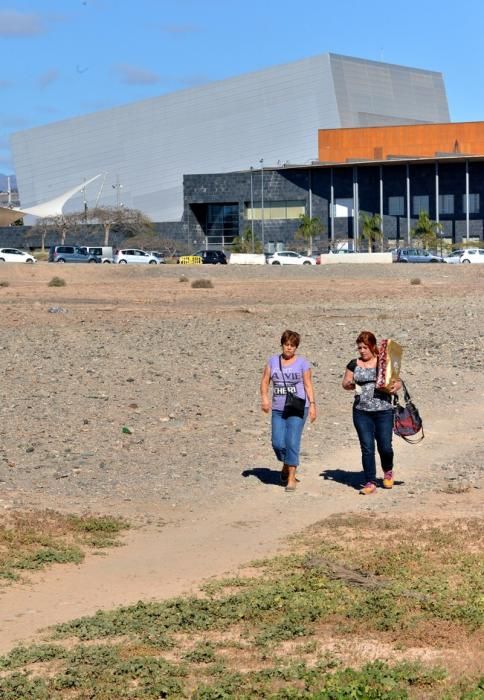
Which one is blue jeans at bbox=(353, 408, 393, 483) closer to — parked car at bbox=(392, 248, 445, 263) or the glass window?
parked car at bbox=(392, 248, 445, 263)

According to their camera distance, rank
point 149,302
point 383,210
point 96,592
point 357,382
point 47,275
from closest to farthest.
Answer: point 96,592 < point 357,382 < point 149,302 < point 47,275 < point 383,210

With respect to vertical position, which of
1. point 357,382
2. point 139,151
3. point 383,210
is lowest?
point 357,382

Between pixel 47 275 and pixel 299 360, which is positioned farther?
pixel 47 275

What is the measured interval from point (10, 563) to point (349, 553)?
233cm

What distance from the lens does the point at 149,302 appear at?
3538 centimetres

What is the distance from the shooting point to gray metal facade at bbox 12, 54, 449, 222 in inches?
4402

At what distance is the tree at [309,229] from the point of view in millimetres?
89062

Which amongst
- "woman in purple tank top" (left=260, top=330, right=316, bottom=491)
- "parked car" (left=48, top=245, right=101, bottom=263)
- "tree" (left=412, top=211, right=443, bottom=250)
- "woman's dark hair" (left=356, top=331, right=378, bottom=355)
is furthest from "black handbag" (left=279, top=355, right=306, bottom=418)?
"tree" (left=412, top=211, right=443, bottom=250)

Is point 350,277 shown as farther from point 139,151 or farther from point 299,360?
point 139,151

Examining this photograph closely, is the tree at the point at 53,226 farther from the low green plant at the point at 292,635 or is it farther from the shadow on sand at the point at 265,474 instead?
the low green plant at the point at 292,635

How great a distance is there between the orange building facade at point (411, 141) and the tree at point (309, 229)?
8499mm

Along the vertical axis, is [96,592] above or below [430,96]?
below

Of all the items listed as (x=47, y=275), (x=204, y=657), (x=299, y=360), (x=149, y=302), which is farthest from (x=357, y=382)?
(x=47, y=275)

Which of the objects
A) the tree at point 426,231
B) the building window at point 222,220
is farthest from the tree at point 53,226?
the tree at point 426,231
